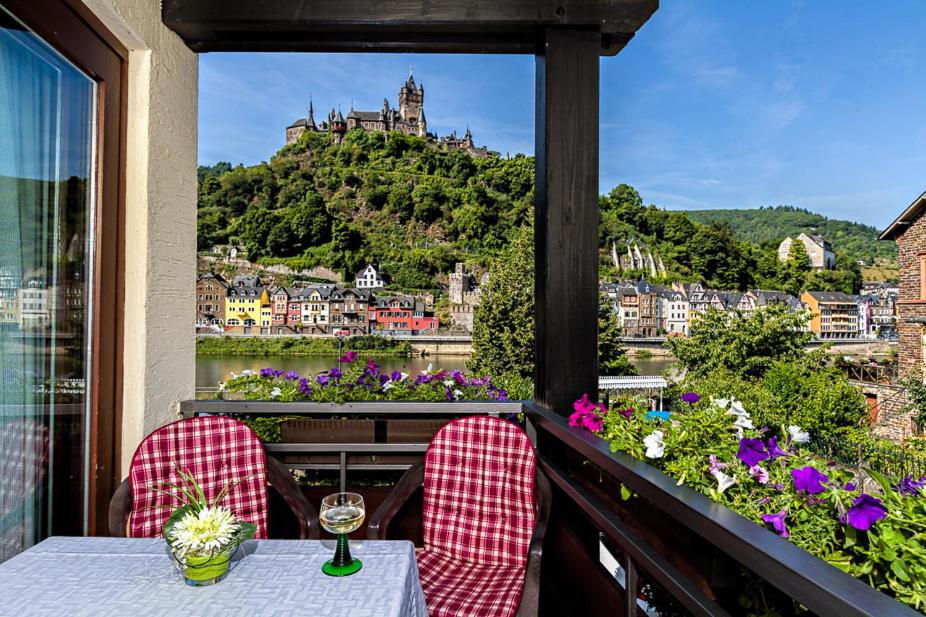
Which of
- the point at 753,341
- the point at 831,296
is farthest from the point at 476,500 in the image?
the point at 831,296

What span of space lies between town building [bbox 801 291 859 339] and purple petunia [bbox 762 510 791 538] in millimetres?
36832

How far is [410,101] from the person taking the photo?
171 feet

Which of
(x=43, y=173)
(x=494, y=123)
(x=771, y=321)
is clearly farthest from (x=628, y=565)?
(x=494, y=123)

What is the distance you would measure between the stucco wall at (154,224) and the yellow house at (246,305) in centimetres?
2802

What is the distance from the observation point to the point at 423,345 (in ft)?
94.1

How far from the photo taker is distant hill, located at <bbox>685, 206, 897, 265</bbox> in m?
26.2

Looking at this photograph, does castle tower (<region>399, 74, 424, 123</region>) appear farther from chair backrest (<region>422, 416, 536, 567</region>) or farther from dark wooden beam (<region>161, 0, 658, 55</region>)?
chair backrest (<region>422, 416, 536, 567</region>)

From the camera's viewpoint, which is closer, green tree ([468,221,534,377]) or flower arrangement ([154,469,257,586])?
flower arrangement ([154,469,257,586])

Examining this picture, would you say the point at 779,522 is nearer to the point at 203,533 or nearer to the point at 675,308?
the point at 203,533

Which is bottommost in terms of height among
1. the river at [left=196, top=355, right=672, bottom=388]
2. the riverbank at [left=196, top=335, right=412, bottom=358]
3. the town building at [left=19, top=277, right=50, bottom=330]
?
the river at [left=196, top=355, right=672, bottom=388]

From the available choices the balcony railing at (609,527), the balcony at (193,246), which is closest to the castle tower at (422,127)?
the balcony at (193,246)

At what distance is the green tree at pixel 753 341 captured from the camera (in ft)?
71.6

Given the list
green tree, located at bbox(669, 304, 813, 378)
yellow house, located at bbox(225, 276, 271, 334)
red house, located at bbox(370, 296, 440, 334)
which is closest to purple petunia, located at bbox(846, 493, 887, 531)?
green tree, located at bbox(669, 304, 813, 378)

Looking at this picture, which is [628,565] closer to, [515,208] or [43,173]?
[43,173]
